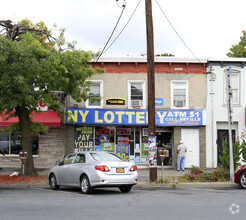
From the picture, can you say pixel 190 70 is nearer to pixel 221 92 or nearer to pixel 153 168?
pixel 221 92

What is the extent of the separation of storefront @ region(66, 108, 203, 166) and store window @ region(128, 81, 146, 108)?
465 mm

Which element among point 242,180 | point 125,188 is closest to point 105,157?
point 125,188

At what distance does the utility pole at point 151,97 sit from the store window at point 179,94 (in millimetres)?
7487

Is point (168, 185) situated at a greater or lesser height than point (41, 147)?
lesser

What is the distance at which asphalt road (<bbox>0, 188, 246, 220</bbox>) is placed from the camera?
8633mm

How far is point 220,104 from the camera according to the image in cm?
2402

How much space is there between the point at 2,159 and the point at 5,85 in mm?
8100

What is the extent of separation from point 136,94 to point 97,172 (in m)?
11.8

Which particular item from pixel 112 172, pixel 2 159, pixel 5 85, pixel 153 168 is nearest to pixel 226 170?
pixel 153 168

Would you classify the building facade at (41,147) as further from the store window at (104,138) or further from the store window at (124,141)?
the store window at (124,141)

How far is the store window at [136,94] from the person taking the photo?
23828 mm

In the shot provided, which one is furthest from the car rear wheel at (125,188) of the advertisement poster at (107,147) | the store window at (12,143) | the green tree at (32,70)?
the store window at (12,143)

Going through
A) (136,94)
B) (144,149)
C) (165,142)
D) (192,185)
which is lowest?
(192,185)

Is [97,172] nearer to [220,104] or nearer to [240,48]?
[220,104]
